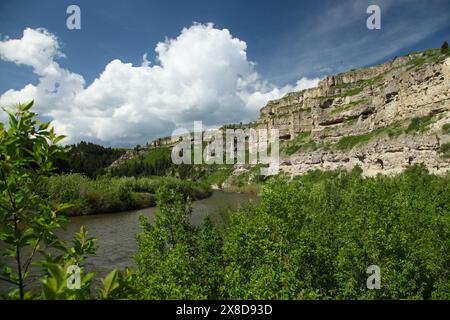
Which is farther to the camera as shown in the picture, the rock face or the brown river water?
the rock face

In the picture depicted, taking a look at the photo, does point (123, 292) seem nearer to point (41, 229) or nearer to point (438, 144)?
point (41, 229)

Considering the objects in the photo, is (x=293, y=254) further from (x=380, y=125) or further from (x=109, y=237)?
(x=380, y=125)

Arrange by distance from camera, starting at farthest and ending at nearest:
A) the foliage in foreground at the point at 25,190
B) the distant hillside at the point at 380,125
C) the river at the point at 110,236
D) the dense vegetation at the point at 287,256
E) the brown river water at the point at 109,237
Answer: the distant hillside at the point at 380,125 < the river at the point at 110,236 < the brown river water at the point at 109,237 < the dense vegetation at the point at 287,256 < the foliage in foreground at the point at 25,190

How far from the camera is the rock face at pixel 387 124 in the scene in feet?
171

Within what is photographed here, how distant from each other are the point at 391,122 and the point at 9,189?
79900 mm

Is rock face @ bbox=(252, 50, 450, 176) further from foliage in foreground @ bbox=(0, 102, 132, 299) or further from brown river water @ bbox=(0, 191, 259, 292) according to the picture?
foliage in foreground @ bbox=(0, 102, 132, 299)

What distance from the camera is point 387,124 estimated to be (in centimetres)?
7338

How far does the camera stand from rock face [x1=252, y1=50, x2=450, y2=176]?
171 feet

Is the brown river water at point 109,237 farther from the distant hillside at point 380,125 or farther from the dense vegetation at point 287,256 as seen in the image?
the distant hillside at point 380,125

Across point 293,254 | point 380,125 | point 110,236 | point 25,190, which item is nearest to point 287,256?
point 293,254

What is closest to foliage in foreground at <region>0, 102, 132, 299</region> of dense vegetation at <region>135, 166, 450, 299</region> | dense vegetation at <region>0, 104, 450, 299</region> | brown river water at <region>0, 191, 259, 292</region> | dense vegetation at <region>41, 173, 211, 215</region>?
dense vegetation at <region>0, 104, 450, 299</region>

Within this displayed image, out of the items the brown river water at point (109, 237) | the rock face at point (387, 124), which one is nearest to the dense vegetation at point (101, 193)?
the brown river water at point (109, 237)

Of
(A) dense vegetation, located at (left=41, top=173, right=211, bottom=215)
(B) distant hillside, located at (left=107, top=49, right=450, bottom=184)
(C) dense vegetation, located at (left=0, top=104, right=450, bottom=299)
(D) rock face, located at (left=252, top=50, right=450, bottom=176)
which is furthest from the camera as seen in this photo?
(B) distant hillside, located at (left=107, top=49, right=450, bottom=184)

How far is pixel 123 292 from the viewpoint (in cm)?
341
